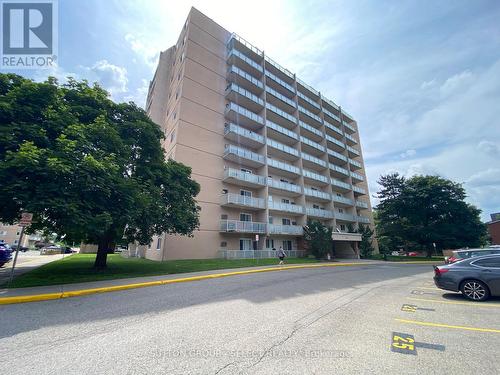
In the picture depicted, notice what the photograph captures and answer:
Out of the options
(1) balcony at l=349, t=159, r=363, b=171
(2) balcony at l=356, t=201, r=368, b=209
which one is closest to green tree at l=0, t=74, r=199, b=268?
(2) balcony at l=356, t=201, r=368, b=209

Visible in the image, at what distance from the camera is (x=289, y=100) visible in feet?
115

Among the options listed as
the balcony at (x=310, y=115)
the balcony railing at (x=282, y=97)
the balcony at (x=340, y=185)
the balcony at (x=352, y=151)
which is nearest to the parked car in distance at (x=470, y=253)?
the balcony at (x=340, y=185)

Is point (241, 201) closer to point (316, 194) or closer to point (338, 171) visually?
point (316, 194)

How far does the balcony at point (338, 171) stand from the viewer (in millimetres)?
37688

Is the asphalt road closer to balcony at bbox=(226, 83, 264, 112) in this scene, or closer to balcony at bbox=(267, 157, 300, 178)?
balcony at bbox=(267, 157, 300, 178)

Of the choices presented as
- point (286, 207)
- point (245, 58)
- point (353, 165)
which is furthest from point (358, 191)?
point (245, 58)

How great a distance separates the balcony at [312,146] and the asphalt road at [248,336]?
28878 mm

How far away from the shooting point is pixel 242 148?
91.9ft

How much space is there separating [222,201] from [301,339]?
20.6 meters

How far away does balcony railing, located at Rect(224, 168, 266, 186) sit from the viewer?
24578 millimetres

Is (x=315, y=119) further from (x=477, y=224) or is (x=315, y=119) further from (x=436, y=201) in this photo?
(x=477, y=224)

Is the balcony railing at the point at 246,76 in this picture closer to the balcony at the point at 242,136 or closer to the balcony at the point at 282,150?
the balcony at the point at 242,136

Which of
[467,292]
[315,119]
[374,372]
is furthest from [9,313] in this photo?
[315,119]

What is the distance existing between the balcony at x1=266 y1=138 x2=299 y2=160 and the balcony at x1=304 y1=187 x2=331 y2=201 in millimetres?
4925
